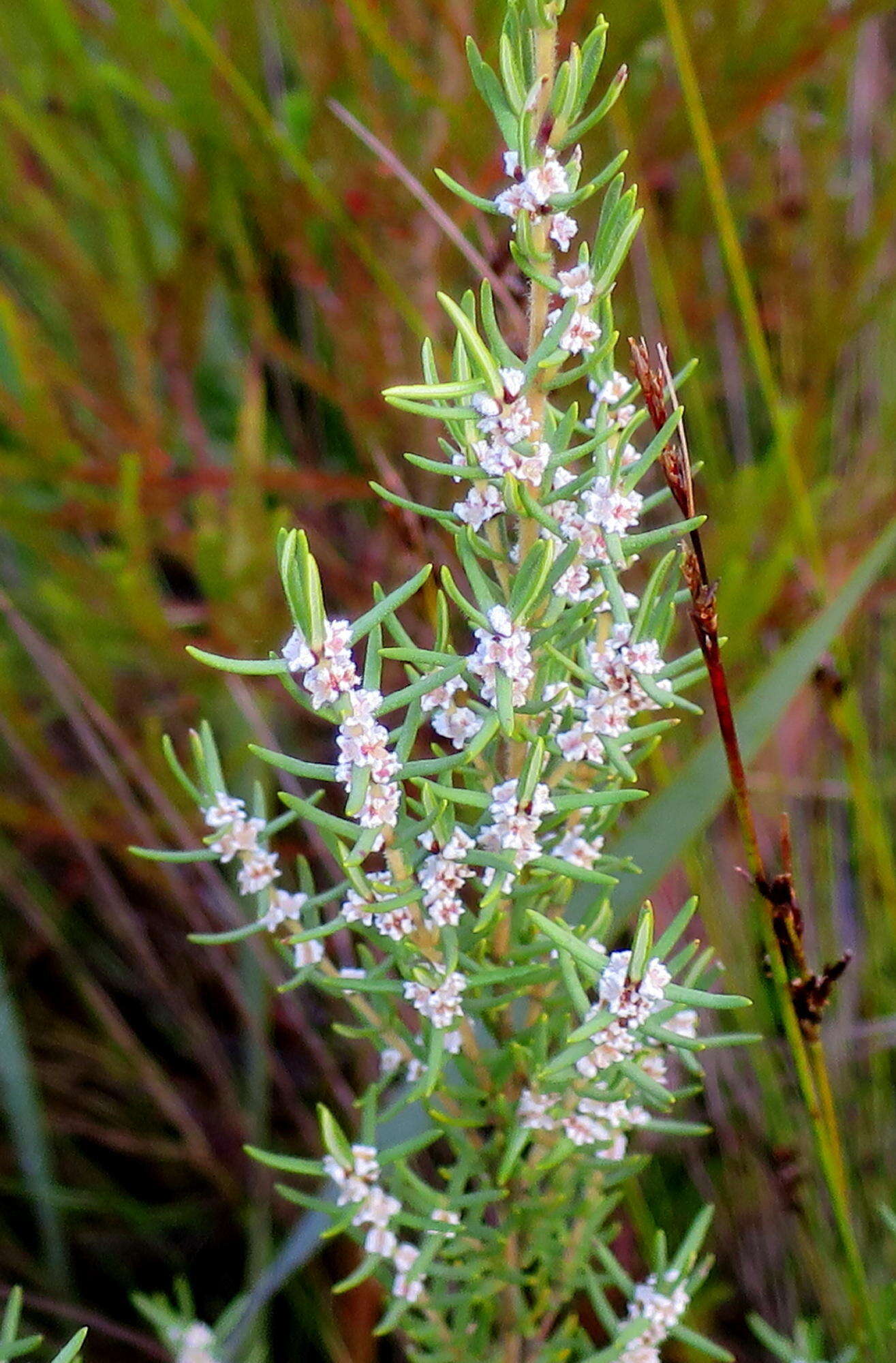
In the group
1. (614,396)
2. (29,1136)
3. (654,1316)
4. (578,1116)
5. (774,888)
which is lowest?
(29,1136)

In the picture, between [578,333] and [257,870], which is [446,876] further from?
[578,333]

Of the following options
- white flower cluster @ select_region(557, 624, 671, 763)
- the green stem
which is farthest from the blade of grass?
white flower cluster @ select_region(557, 624, 671, 763)

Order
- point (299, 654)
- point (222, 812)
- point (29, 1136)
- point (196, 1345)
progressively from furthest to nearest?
point (29, 1136)
point (196, 1345)
point (222, 812)
point (299, 654)

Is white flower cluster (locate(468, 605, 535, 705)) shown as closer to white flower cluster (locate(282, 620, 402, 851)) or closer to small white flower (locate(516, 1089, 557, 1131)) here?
white flower cluster (locate(282, 620, 402, 851))

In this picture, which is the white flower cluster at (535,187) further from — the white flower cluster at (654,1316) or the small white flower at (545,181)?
the white flower cluster at (654,1316)

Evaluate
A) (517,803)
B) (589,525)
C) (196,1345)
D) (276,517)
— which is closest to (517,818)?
(517,803)

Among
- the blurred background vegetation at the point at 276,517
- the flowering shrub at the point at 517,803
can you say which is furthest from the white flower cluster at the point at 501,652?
the blurred background vegetation at the point at 276,517

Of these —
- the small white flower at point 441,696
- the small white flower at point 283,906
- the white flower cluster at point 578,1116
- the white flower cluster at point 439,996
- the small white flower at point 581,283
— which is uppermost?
the small white flower at point 581,283
